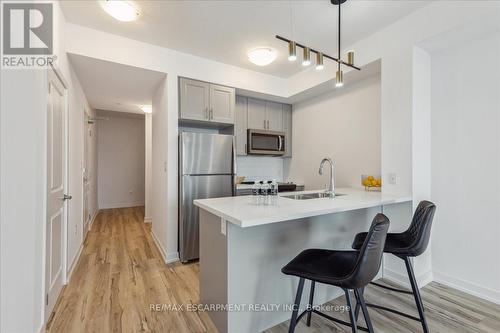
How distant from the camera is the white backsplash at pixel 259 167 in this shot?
4145 mm

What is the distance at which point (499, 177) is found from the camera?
2027mm

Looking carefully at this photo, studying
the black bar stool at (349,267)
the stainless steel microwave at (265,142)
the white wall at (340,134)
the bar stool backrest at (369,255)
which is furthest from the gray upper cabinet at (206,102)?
the bar stool backrest at (369,255)

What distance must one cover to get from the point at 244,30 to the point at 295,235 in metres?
2.19

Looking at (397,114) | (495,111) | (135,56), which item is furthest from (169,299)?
(495,111)

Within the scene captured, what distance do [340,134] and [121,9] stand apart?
2971 millimetres

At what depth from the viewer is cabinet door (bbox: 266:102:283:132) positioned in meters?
4.16

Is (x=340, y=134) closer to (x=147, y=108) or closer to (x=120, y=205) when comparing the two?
(x=147, y=108)

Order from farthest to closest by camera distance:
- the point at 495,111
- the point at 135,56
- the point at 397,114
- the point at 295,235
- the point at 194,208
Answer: the point at 194,208 < the point at 135,56 < the point at 397,114 < the point at 495,111 < the point at 295,235

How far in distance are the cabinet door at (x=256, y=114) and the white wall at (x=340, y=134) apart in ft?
2.10

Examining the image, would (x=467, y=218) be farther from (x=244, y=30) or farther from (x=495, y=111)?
(x=244, y=30)

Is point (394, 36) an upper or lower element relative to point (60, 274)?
upper

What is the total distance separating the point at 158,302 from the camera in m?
2.08

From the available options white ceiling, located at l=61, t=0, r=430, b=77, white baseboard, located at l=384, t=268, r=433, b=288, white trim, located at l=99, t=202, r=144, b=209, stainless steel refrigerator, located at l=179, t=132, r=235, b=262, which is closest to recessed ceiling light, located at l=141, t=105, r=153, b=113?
white ceiling, located at l=61, t=0, r=430, b=77

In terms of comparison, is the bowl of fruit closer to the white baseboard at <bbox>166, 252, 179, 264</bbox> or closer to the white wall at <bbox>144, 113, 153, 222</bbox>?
the white baseboard at <bbox>166, 252, 179, 264</bbox>
